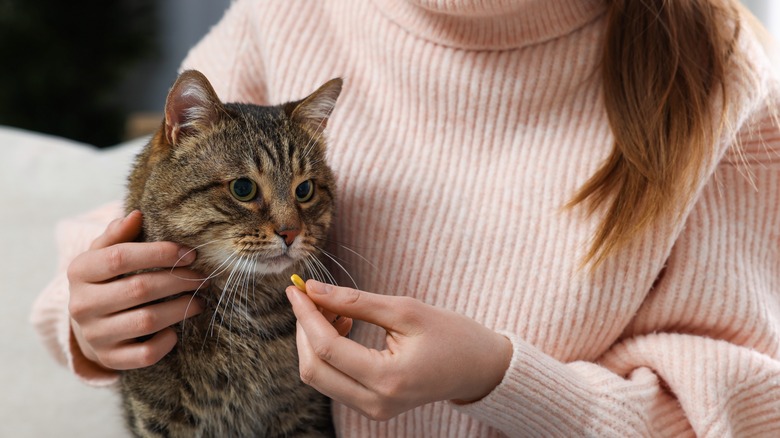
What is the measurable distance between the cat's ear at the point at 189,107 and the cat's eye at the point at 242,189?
93 millimetres

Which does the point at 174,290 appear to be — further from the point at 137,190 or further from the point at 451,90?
the point at 451,90

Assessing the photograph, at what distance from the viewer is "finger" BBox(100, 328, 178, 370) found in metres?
0.92

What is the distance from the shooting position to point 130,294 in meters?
0.90

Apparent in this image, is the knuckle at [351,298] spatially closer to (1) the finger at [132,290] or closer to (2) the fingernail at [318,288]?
(2) the fingernail at [318,288]

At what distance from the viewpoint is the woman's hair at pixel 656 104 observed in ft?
3.29

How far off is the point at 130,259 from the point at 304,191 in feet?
0.80

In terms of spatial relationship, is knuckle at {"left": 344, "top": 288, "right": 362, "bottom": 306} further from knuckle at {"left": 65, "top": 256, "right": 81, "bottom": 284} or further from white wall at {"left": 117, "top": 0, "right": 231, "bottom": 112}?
white wall at {"left": 117, "top": 0, "right": 231, "bottom": 112}

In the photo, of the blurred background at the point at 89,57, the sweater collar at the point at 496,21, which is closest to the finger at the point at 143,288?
the sweater collar at the point at 496,21

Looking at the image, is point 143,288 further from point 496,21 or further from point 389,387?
point 496,21

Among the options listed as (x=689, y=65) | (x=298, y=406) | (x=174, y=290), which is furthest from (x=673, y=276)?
(x=174, y=290)

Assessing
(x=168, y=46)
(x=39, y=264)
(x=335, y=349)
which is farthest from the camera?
(x=168, y=46)

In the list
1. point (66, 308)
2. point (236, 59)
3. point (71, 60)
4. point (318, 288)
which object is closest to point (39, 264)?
point (66, 308)

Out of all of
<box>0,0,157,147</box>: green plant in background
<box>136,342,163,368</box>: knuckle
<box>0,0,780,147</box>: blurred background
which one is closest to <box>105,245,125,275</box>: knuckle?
<box>136,342,163,368</box>: knuckle

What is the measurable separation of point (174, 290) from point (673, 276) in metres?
0.71
